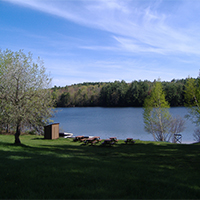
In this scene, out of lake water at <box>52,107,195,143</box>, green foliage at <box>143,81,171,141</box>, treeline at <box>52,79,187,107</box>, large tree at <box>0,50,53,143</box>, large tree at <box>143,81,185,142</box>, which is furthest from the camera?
treeline at <box>52,79,187,107</box>

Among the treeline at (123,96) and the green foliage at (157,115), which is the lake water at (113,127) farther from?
the treeline at (123,96)

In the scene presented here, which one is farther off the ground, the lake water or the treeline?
Result: the treeline

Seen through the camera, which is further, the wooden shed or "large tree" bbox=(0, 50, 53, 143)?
the wooden shed

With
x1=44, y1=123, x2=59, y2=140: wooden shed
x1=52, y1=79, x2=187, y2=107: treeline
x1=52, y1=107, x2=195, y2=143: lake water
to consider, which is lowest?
x1=52, y1=107, x2=195, y2=143: lake water

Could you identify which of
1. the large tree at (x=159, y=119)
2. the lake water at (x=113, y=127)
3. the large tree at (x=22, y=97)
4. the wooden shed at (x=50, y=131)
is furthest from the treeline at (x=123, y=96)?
the large tree at (x=22, y=97)

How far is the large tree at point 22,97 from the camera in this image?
12516 mm

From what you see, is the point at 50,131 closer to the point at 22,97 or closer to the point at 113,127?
the point at 22,97

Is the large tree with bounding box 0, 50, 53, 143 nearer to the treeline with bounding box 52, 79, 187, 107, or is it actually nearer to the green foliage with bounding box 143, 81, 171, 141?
→ the green foliage with bounding box 143, 81, 171, 141

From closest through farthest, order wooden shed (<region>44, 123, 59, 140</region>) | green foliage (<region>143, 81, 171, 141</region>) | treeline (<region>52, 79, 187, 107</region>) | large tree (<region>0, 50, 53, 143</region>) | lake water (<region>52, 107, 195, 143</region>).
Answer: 1. large tree (<region>0, 50, 53, 143</region>)
2. wooden shed (<region>44, 123, 59, 140</region>)
3. green foliage (<region>143, 81, 171, 141</region>)
4. lake water (<region>52, 107, 195, 143</region>)
5. treeline (<region>52, 79, 187, 107</region>)

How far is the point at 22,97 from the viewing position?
514 inches

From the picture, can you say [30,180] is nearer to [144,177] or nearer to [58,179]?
[58,179]

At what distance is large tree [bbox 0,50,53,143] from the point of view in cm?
1252

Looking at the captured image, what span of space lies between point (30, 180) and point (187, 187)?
14.4ft

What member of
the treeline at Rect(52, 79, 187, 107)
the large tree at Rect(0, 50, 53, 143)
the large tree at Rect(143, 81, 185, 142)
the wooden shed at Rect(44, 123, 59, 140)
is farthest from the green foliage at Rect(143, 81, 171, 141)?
the treeline at Rect(52, 79, 187, 107)
